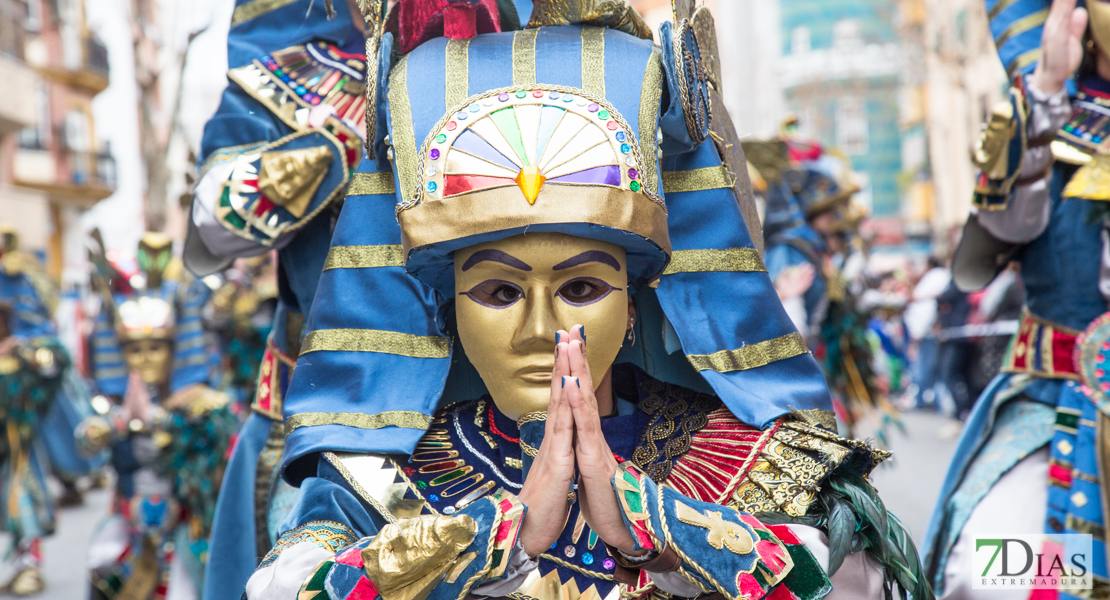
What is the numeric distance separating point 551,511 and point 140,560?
13.3ft

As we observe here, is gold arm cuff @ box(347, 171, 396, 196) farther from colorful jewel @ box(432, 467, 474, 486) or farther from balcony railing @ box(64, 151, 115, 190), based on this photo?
balcony railing @ box(64, 151, 115, 190)

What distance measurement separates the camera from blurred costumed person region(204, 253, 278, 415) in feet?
21.0

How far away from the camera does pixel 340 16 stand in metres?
3.07

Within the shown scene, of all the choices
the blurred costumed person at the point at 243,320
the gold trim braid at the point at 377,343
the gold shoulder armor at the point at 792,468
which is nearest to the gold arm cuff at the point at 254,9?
the gold trim braid at the point at 377,343

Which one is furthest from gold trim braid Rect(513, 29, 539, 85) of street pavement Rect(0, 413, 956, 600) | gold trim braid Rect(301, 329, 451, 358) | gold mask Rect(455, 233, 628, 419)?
street pavement Rect(0, 413, 956, 600)

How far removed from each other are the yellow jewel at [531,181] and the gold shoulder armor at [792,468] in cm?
67

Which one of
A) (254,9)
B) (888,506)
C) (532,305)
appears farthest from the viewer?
(888,506)

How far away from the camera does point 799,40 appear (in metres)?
44.7

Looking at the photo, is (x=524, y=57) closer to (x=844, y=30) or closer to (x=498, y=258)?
(x=498, y=258)

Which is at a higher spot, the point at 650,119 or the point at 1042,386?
the point at 650,119

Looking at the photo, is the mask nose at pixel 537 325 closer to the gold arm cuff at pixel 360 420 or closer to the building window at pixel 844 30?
the gold arm cuff at pixel 360 420

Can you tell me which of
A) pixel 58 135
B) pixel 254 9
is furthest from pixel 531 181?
pixel 58 135

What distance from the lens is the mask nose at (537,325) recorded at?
6.29 ft

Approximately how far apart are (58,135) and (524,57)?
2562 centimetres
